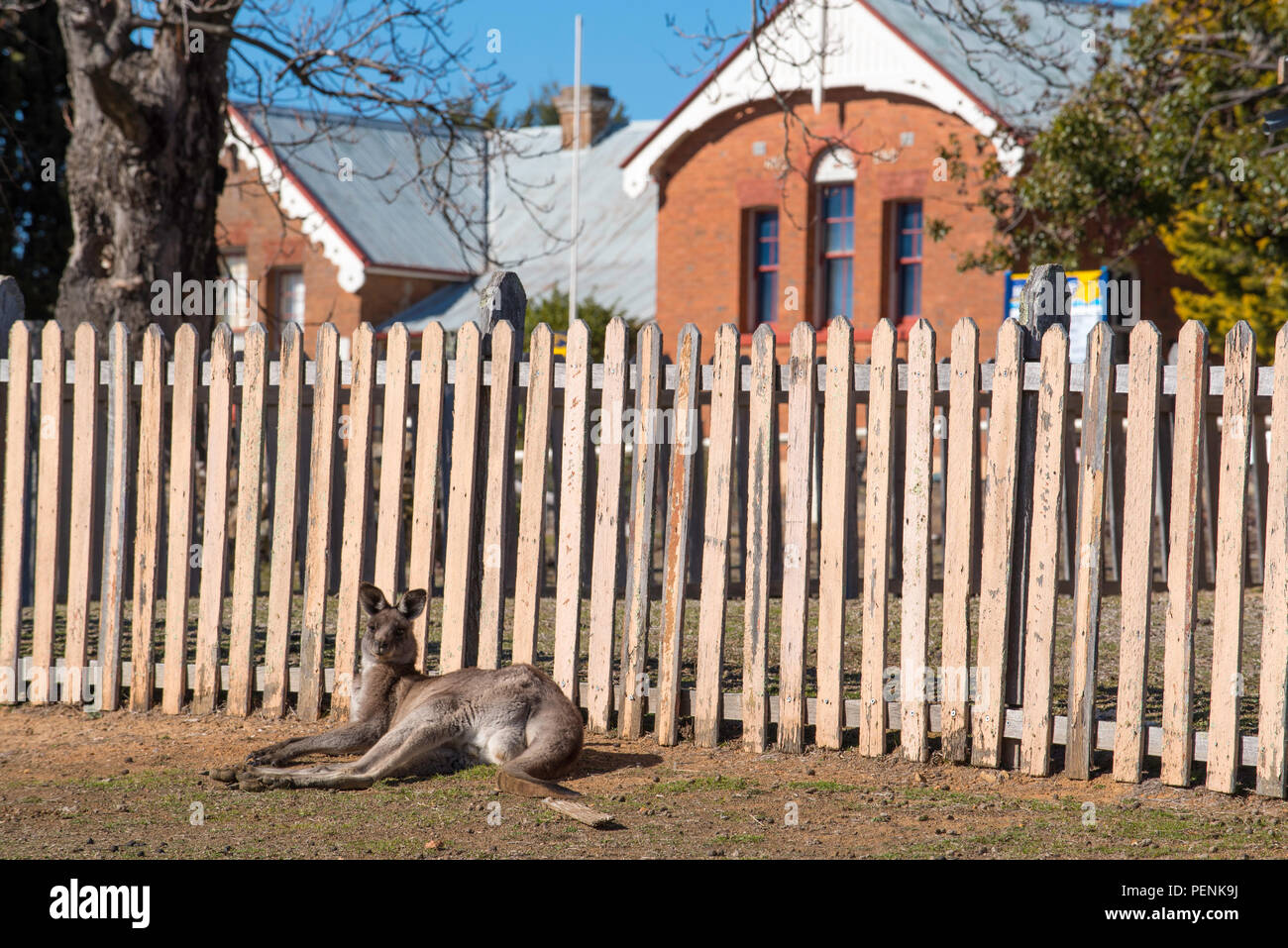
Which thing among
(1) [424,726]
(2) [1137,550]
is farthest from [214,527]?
(2) [1137,550]

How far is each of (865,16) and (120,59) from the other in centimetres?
1355

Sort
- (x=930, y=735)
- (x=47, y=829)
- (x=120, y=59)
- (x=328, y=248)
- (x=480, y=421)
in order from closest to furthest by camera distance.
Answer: (x=47, y=829) → (x=930, y=735) → (x=480, y=421) → (x=120, y=59) → (x=328, y=248)

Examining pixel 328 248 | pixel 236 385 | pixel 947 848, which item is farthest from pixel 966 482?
pixel 328 248

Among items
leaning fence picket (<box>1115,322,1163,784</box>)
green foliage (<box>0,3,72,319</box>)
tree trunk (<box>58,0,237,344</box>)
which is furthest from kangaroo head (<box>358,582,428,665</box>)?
green foliage (<box>0,3,72,319</box>)

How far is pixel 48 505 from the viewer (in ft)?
22.5

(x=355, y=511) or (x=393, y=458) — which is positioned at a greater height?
(x=393, y=458)

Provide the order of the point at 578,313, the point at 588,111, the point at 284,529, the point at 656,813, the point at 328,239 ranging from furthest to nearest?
the point at 588,111 → the point at 328,239 → the point at 578,313 → the point at 284,529 → the point at 656,813

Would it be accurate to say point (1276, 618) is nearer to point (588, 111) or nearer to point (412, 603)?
point (412, 603)

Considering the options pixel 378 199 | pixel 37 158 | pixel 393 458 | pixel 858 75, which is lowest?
pixel 393 458

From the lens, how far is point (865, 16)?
21.0 metres

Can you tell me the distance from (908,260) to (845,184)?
1660 millimetres

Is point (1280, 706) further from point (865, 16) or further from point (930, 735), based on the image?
point (865, 16)

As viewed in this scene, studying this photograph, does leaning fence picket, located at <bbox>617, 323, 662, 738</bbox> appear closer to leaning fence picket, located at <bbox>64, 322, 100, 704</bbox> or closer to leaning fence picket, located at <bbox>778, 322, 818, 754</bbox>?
leaning fence picket, located at <bbox>778, 322, 818, 754</bbox>

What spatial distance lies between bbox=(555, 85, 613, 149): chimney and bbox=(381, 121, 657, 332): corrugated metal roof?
300 millimetres
